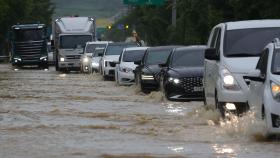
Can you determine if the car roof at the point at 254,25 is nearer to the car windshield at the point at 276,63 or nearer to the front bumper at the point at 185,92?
the car windshield at the point at 276,63

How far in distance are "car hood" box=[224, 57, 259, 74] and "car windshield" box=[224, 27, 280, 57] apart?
10.4 inches

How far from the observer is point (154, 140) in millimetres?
15586

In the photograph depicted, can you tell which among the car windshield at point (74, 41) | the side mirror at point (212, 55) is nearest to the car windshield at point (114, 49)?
the car windshield at point (74, 41)

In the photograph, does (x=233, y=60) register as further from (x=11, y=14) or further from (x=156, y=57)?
(x=11, y=14)

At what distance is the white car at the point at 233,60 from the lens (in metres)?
18.0

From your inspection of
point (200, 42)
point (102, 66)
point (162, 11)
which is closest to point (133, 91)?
point (102, 66)

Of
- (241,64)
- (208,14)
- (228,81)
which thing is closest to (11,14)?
(208,14)

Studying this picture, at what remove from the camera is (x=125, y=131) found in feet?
57.4

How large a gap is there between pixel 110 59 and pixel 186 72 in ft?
66.0

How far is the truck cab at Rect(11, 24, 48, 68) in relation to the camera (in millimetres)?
66938

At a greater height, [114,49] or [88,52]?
[114,49]

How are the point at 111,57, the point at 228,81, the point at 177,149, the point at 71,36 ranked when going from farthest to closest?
1. the point at 71,36
2. the point at 111,57
3. the point at 228,81
4. the point at 177,149

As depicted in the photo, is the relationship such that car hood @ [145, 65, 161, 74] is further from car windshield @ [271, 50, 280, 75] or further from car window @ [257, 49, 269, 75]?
car windshield @ [271, 50, 280, 75]

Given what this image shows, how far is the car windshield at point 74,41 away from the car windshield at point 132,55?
68.3 ft
